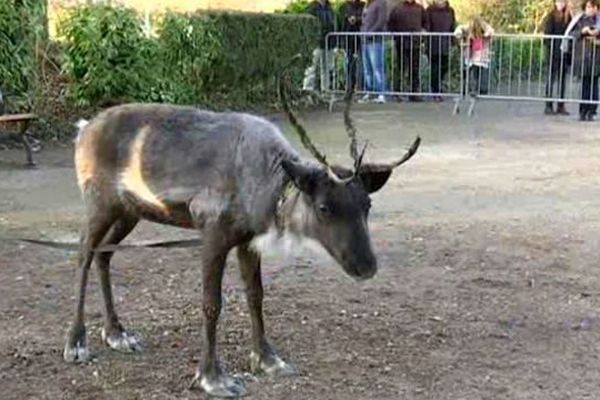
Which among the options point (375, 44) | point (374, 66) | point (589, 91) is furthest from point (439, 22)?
point (589, 91)

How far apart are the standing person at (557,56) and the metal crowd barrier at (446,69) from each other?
0.02 meters

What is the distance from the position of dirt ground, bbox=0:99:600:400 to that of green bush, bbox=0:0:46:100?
266cm

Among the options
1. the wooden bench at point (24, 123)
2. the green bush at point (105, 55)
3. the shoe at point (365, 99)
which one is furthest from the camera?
the shoe at point (365, 99)

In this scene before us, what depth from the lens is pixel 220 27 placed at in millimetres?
16609

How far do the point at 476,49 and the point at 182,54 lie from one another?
516 centimetres

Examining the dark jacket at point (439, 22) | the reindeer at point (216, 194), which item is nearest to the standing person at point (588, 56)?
the dark jacket at point (439, 22)

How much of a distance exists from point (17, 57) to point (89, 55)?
1.17 metres

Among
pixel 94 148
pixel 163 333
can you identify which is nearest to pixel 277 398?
pixel 163 333

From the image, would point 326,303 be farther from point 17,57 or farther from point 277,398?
point 17,57

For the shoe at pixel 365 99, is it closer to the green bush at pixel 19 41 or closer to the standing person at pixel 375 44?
the standing person at pixel 375 44

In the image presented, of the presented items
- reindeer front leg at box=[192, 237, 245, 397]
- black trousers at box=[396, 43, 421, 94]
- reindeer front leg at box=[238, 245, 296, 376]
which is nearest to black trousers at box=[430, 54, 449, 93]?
black trousers at box=[396, 43, 421, 94]

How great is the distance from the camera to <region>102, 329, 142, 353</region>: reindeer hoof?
18.8 ft

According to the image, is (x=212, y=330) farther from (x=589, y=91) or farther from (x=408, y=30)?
(x=408, y=30)

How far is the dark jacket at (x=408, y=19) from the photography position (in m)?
19.1
